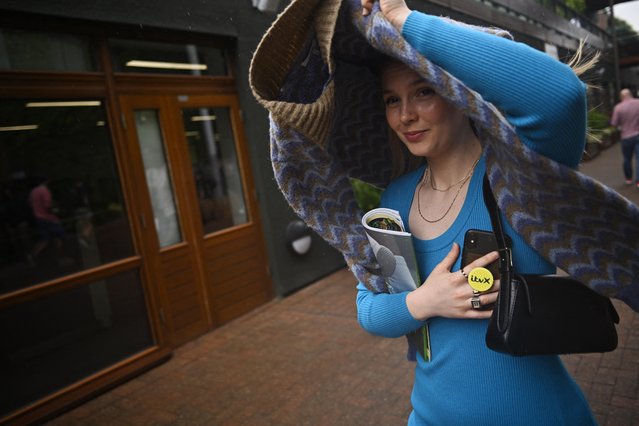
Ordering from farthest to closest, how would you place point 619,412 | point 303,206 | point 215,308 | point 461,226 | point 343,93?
point 215,308 → point 619,412 → point 343,93 → point 303,206 → point 461,226

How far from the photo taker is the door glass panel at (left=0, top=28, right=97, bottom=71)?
158 inches

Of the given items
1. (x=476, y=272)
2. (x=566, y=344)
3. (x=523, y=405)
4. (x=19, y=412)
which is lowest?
(x=19, y=412)

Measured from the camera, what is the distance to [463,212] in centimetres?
129

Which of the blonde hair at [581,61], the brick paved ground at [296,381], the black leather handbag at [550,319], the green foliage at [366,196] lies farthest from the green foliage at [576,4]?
the black leather handbag at [550,319]

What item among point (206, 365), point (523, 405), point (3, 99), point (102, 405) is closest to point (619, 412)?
point (523, 405)

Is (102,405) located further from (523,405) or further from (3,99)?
(523,405)

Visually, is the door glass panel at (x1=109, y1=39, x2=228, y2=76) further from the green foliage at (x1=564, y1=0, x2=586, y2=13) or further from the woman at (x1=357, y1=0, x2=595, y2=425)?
the green foliage at (x1=564, y1=0, x2=586, y2=13)

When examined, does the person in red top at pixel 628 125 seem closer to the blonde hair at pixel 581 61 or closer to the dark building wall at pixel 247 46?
the dark building wall at pixel 247 46

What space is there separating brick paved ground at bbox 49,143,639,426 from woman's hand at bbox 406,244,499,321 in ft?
8.28

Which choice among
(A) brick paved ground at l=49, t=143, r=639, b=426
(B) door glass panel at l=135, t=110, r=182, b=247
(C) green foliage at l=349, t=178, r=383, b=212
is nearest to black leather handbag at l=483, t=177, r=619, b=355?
(A) brick paved ground at l=49, t=143, r=639, b=426

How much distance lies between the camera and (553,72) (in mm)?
945

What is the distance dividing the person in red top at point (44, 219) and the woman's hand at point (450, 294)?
4.00m

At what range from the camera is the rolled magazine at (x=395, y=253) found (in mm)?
1286

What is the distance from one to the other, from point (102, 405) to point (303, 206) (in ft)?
12.2
